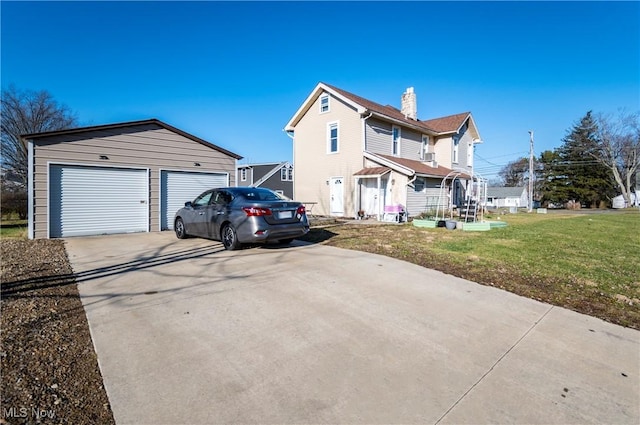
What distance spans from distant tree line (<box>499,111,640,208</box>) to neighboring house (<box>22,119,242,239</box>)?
182 feet

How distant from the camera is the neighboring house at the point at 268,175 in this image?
35375 mm

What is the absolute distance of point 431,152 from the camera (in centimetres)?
2120

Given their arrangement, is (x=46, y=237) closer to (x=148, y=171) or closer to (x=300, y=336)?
(x=148, y=171)

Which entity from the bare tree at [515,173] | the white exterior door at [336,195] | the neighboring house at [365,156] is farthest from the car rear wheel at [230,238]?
the bare tree at [515,173]

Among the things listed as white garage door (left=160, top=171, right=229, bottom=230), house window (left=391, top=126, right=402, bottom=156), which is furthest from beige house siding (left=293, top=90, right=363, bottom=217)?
white garage door (left=160, top=171, right=229, bottom=230)

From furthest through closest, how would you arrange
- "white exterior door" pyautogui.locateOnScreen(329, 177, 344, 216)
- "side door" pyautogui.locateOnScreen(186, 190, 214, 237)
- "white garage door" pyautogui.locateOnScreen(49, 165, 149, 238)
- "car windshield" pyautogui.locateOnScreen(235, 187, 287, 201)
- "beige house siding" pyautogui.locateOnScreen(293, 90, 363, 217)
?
"white exterior door" pyautogui.locateOnScreen(329, 177, 344, 216), "beige house siding" pyautogui.locateOnScreen(293, 90, 363, 217), "white garage door" pyautogui.locateOnScreen(49, 165, 149, 238), "side door" pyautogui.locateOnScreen(186, 190, 214, 237), "car windshield" pyautogui.locateOnScreen(235, 187, 287, 201)

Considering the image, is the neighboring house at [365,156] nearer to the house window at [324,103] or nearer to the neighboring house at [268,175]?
the house window at [324,103]

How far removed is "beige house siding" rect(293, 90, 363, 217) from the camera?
17.0 metres

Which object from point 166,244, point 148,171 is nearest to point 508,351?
point 166,244

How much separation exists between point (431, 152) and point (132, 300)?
20.4 meters

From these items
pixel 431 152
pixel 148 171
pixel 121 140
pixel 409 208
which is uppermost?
pixel 431 152

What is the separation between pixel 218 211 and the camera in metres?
7.47

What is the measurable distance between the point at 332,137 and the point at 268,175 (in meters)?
18.0

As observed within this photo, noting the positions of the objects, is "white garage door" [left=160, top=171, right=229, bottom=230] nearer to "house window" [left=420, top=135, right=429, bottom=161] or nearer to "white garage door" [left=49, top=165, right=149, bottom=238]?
"white garage door" [left=49, top=165, right=149, bottom=238]
